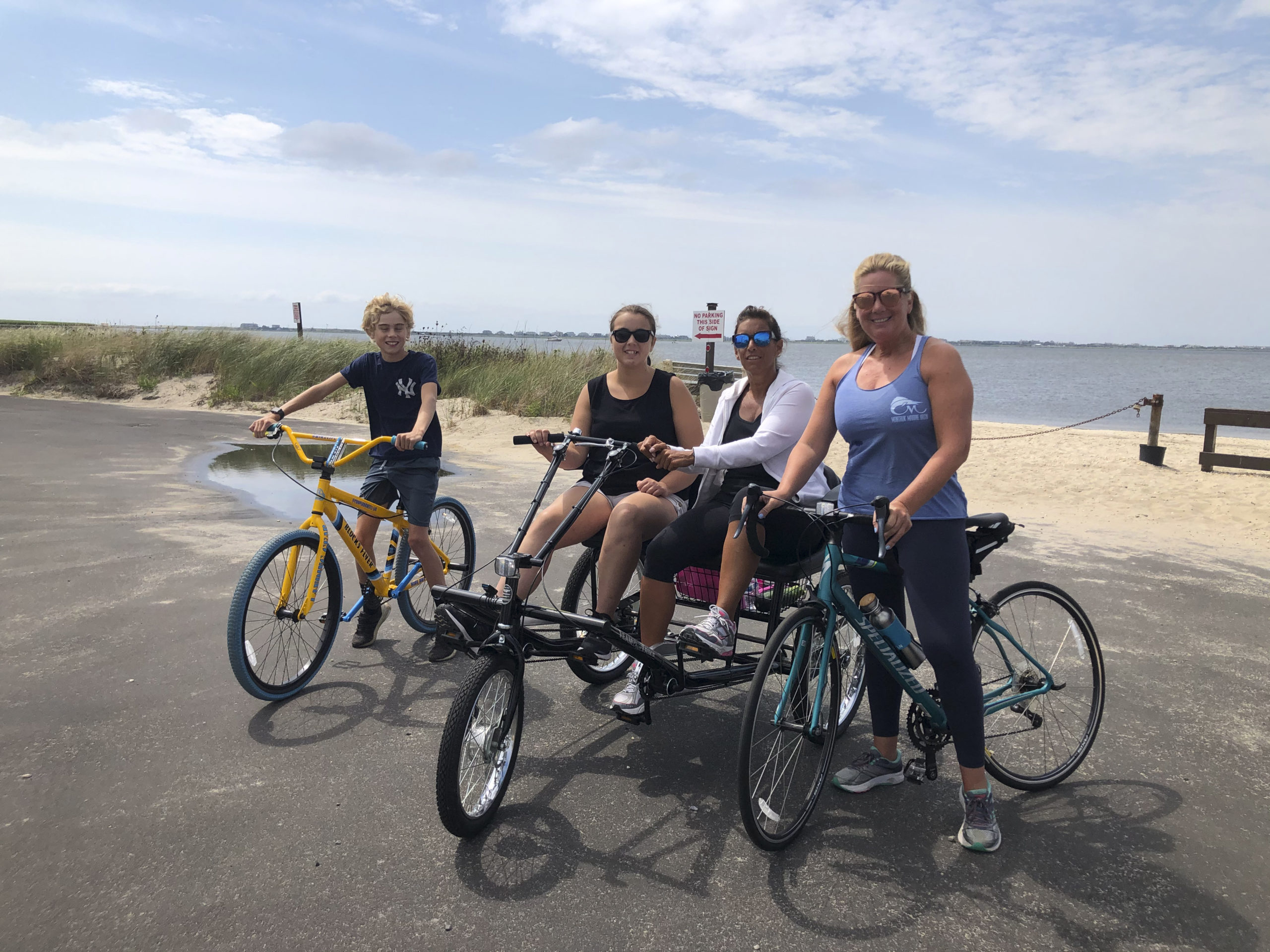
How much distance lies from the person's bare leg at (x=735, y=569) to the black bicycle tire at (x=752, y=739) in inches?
18.4

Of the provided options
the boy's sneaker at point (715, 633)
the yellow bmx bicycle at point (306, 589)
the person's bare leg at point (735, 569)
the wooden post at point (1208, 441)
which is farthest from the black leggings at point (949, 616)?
the wooden post at point (1208, 441)

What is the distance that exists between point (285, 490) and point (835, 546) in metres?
8.00

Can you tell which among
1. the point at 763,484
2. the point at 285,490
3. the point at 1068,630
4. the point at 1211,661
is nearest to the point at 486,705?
the point at 763,484

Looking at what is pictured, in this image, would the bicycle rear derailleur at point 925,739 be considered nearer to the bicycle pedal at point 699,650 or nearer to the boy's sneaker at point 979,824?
the boy's sneaker at point 979,824

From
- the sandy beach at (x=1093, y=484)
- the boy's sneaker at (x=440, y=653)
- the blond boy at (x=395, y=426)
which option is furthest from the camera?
the sandy beach at (x=1093, y=484)

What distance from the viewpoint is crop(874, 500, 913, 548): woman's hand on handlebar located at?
9.33 ft

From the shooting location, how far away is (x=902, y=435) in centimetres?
305

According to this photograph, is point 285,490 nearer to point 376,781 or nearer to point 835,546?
point 376,781

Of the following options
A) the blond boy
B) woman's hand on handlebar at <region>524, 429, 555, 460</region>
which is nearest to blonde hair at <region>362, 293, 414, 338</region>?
the blond boy

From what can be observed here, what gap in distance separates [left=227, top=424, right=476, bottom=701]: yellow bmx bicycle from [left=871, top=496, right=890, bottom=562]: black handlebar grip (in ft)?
5.53

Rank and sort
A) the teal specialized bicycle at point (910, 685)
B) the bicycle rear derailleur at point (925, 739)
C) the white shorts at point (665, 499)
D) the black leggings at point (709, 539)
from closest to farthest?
the teal specialized bicycle at point (910, 685), the bicycle rear derailleur at point (925, 739), the black leggings at point (709, 539), the white shorts at point (665, 499)

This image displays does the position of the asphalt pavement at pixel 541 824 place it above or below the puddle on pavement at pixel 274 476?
below

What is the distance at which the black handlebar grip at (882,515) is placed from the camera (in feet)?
A: 9.18

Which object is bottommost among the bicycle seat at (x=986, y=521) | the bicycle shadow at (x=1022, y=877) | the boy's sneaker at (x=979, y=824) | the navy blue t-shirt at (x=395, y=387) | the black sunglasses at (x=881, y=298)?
the bicycle shadow at (x=1022, y=877)
